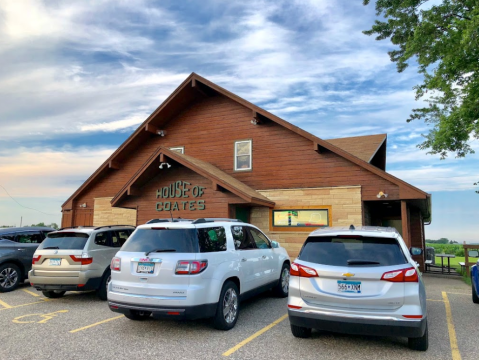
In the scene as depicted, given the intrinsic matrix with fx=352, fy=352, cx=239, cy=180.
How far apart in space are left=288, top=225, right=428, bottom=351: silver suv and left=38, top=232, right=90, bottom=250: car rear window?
19.2 ft

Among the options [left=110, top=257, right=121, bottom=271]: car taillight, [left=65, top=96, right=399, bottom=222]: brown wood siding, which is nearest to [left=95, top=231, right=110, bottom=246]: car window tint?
[left=110, top=257, right=121, bottom=271]: car taillight

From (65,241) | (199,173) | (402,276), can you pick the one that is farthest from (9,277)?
(402,276)

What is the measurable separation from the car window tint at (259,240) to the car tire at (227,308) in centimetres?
162

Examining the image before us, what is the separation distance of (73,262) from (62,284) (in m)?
0.56

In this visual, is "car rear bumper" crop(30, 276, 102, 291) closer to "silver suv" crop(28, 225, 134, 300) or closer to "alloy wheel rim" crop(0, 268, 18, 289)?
"silver suv" crop(28, 225, 134, 300)

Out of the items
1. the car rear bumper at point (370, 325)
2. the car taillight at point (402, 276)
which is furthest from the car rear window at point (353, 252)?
the car rear bumper at point (370, 325)

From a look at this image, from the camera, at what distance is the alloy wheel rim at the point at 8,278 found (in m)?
10.1

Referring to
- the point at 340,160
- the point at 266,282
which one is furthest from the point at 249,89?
the point at 266,282

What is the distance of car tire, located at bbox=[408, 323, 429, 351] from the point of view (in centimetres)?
501

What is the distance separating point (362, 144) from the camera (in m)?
18.9

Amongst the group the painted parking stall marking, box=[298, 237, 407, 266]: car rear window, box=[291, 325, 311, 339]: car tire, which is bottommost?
the painted parking stall marking

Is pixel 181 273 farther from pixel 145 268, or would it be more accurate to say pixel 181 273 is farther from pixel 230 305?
pixel 230 305

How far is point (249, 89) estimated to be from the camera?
22719 millimetres

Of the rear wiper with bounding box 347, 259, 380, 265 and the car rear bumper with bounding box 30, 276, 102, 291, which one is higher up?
the rear wiper with bounding box 347, 259, 380, 265
